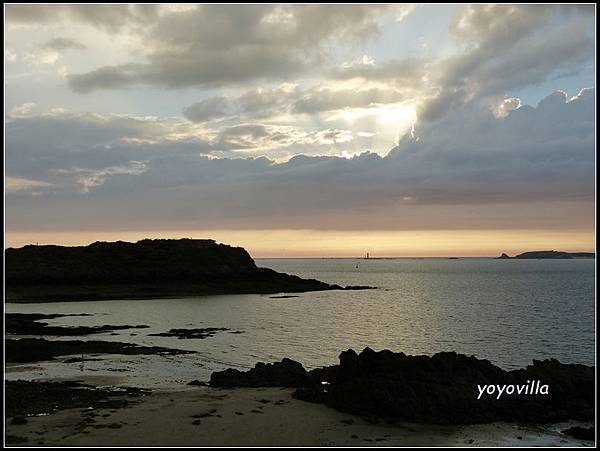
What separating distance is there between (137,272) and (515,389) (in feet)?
335

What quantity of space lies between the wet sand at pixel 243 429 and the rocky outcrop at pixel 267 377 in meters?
4.57

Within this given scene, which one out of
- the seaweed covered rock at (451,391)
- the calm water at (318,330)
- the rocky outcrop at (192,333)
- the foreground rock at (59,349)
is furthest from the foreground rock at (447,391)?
the rocky outcrop at (192,333)

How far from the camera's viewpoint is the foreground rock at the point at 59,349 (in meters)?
35.4

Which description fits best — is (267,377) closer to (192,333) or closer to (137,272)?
(192,333)

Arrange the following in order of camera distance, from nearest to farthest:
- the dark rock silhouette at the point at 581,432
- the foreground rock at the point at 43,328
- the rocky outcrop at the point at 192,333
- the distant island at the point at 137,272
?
1. the dark rock silhouette at the point at 581,432
2. the foreground rock at the point at 43,328
3. the rocky outcrop at the point at 192,333
4. the distant island at the point at 137,272

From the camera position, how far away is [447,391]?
20.5 m

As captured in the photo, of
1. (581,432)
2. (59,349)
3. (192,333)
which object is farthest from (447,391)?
(192,333)

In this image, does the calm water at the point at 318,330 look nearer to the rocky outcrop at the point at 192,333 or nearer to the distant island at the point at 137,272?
the rocky outcrop at the point at 192,333

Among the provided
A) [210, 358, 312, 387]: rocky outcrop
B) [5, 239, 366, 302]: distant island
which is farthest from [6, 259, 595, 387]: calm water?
[5, 239, 366, 302]: distant island

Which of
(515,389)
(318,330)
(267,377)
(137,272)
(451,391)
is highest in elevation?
(137,272)

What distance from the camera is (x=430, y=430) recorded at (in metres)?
18.8

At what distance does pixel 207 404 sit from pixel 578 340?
41.8m

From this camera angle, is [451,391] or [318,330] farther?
[318,330]

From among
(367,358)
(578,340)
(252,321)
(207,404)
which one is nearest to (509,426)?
(367,358)
